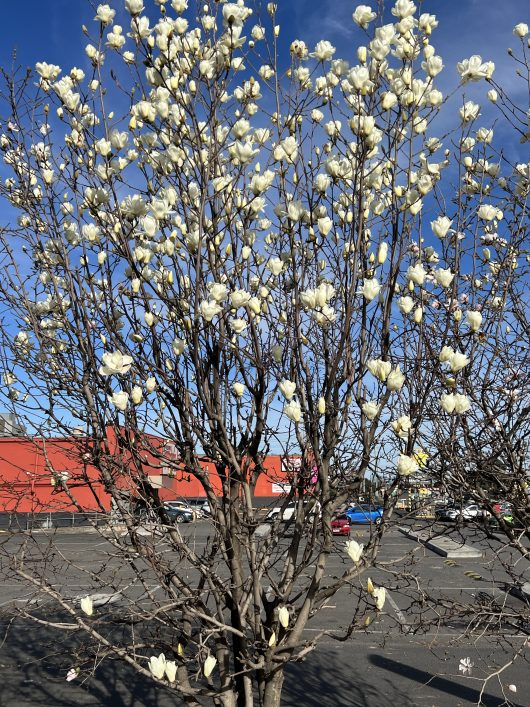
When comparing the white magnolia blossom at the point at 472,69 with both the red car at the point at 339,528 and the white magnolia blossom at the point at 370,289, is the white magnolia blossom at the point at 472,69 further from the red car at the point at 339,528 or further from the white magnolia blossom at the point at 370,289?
the red car at the point at 339,528

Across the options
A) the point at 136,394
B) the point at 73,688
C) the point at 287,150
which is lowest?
the point at 73,688

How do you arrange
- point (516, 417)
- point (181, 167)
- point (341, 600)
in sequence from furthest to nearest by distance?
point (341, 600) → point (516, 417) → point (181, 167)

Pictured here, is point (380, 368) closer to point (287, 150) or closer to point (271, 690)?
point (287, 150)

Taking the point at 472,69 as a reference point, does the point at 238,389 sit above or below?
below

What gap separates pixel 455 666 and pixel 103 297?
24.1 feet

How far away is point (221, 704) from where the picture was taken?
3371 mm

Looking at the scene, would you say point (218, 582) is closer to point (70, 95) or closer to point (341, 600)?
point (70, 95)

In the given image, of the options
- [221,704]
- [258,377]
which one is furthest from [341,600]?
[258,377]

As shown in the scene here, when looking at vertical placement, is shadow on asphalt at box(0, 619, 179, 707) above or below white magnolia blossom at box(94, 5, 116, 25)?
below

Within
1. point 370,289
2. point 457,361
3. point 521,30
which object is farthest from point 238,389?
point 521,30

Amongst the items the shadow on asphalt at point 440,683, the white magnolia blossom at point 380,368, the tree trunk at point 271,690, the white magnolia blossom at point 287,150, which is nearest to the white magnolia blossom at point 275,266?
the white magnolia blossom at point 287,150

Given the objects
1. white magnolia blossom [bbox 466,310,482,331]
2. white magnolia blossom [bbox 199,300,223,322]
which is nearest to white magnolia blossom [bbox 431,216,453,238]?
white magnolia blossom [bbox 466,310,482,331]

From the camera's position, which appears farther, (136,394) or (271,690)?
(271,690)

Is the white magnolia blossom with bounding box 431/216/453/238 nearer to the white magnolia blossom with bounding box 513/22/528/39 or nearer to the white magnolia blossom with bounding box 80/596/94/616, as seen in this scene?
the white magnolia blossom with bounding box 513/22/528/39
